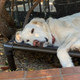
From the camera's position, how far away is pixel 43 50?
329 cm

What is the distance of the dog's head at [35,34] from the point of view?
3604 millimetres

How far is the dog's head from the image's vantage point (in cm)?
360

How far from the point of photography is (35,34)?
3705 millimetres

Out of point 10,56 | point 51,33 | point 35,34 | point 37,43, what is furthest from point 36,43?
point 10,56

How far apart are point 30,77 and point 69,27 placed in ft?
5.79

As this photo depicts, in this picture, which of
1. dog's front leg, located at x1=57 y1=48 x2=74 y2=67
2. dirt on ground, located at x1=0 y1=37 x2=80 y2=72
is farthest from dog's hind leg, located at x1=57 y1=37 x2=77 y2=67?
dirt on ground, located at x1=0 y1=37 x2=80 y2=72

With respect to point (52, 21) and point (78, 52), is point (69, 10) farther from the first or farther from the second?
point (78, 52)

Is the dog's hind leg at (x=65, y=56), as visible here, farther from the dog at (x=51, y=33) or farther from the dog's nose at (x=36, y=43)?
the dog's nose at (x=36, y=43)

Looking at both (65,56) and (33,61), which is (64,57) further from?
(33,61)

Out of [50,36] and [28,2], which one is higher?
[28,2]

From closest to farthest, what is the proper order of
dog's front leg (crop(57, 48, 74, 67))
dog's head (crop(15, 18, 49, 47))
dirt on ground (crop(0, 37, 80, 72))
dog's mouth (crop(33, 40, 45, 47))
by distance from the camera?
dog's front leg (crop(57, 48, 74, 67)), dog's mouth (crop(33, 40, 45, 47)), dog's head (crop(15, 18, 49, 47)), dirt on ground (crop(0, 37, 80, 72))

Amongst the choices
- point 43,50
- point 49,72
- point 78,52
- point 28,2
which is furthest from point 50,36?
point 28,2

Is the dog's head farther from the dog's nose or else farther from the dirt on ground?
the dirt on ground

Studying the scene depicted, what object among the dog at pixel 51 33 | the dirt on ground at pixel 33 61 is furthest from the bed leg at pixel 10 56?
the dog at pixel 51 33
